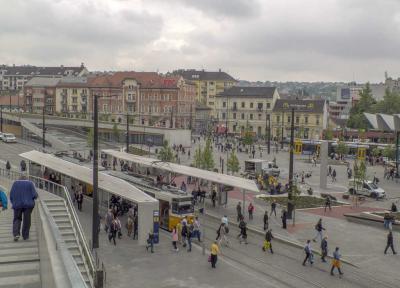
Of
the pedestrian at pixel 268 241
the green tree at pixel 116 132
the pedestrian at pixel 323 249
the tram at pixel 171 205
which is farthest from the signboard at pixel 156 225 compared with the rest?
the green tree at pixel 116 132

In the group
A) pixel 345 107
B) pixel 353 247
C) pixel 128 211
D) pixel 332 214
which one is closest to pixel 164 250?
pixel 128 211

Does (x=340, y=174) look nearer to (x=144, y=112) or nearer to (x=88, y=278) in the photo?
(x=88, y=278)

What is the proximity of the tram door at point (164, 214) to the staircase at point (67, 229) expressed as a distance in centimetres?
691

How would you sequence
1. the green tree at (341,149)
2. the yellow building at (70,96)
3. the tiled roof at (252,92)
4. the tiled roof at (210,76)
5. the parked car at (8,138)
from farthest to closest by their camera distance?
1. the tiled roof at (210,76)
2. the tiled roof at (252,92)
3. the yellow building at (70,96)
4. the parked car at (8,138)
5. the green tree at (341,149)

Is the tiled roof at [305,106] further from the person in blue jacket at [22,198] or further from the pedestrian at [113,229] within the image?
the person in blue jacket at [22,198]

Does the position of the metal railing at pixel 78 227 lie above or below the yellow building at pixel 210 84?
below

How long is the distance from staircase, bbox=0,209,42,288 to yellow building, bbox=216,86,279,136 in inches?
3805

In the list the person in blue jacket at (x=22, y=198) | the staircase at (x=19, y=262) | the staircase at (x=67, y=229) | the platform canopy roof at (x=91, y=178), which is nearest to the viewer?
the staircase at (x=19, y=262)

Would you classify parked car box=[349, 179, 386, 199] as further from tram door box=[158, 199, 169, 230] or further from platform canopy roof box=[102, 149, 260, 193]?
Result: tram door box=[158, 199, 169, 230]

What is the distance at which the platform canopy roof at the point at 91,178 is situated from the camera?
23.2 metres

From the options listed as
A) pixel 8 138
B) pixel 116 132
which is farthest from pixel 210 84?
pixel 8 138

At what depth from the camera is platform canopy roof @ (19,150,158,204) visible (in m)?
23.2

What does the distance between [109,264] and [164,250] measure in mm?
3193

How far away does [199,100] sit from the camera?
490 ft
